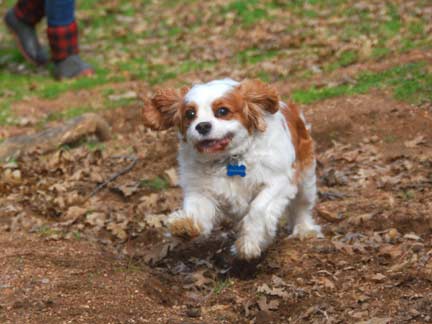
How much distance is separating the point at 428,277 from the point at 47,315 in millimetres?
2283

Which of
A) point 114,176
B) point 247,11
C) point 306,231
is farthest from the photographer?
point 247,11

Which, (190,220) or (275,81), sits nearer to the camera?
(190,220)

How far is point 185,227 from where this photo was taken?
5289mm

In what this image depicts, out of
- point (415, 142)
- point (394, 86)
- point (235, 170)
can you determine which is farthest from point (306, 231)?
point (394, 86)

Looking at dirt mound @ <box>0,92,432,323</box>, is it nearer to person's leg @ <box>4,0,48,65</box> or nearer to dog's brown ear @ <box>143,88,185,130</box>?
dog's brown ear @ <box>143,88,185,130</box>

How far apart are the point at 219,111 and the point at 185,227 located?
2.60ft

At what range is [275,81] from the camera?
10375mm

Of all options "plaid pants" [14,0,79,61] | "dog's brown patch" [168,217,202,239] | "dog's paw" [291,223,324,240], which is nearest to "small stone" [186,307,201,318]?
"dog's brown patch" [168,217,202,239]

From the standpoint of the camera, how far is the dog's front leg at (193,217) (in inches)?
209

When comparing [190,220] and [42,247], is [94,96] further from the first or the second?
[190,220]

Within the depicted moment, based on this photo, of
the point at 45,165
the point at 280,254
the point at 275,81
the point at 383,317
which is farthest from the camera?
the point at 275,81

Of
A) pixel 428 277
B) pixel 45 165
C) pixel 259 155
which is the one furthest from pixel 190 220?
pixel 45 165

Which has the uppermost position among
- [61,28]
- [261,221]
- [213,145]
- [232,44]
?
[213,145]

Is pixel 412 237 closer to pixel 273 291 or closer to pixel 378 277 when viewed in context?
pixel 378 277
